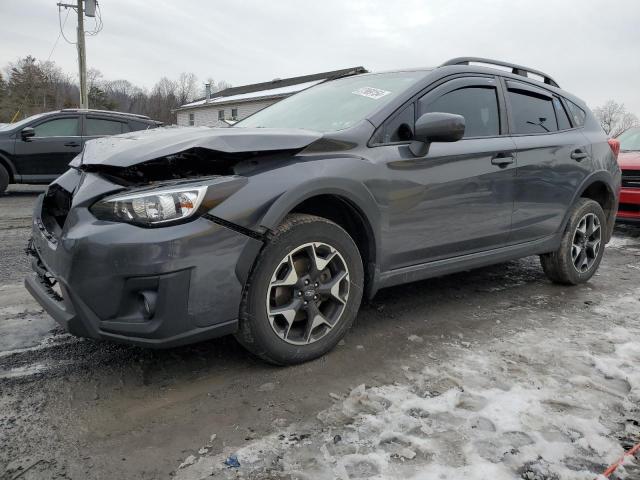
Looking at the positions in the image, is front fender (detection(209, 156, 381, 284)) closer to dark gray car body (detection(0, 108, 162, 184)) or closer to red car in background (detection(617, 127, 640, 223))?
red car in background (detection(617, 127, 640, 223))

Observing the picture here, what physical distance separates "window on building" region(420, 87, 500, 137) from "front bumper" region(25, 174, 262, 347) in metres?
1.75

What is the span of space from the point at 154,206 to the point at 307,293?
869mm

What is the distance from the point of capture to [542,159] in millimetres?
3795

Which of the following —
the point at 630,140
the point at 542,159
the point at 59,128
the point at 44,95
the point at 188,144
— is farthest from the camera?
the point at 44,95

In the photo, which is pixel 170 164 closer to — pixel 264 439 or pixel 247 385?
pixel 247 385

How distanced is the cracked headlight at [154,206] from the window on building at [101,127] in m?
8.29

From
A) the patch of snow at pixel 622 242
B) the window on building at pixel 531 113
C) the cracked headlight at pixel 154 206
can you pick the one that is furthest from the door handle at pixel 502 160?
the patch of snow at pixel 622 242

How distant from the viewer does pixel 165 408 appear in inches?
86.7

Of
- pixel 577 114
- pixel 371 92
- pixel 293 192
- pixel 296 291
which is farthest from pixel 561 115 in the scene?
pixel 296 291

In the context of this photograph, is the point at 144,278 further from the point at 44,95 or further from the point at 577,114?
the point at 44,95

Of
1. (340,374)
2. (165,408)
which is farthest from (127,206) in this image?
(340,374)

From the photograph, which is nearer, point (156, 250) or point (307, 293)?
point (156, 250)

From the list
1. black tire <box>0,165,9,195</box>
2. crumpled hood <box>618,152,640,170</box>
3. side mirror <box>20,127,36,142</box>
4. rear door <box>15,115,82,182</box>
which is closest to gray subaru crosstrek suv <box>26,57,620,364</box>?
crumpled hood <box>618,152,640,170</box>

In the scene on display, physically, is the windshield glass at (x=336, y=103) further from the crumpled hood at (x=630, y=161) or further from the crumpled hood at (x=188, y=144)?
the crumpled hood at (x=630, y=161)
